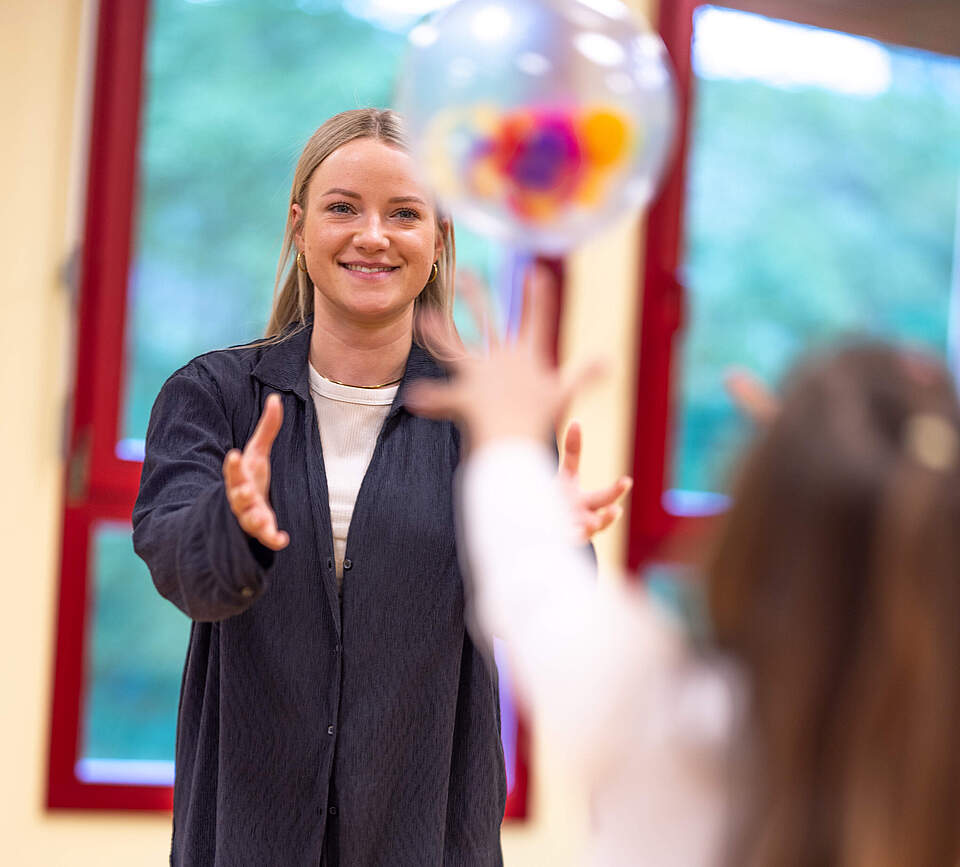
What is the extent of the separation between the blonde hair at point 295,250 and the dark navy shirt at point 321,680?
20 cm

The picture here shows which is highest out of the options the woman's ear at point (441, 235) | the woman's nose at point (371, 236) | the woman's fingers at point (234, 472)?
the woman's ear at point (441, 235)

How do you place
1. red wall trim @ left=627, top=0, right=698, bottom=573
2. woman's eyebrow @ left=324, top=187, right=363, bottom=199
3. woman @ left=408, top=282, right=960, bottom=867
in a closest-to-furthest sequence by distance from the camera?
woman @ left=408, top=282, right=960, bottom=867
woman's eyebrow @ left=324, top=187, right=363, bottom=199
red wall trim @ left=627, top=0, right=698, bottom=573

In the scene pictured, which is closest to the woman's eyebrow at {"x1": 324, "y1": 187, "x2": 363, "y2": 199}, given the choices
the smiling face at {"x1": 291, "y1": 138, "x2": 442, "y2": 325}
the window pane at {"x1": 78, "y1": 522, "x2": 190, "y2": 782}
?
the smiling face at {"x1": 291, "y1": 138, "x2": 442, "y2": 325}

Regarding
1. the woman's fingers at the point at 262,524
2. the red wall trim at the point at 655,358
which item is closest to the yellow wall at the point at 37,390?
the red wall trim at the point at 655,358

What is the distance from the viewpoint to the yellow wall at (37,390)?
7.78ft

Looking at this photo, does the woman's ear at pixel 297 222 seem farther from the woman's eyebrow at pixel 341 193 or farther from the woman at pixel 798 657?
the woman at pixel 798 657

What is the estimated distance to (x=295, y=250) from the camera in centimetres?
168

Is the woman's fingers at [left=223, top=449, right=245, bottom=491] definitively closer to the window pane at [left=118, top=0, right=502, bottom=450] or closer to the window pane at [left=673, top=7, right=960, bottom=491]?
the window pane at [left=118, top=0, right=502, bottom=450]

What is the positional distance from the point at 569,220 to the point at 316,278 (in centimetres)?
46

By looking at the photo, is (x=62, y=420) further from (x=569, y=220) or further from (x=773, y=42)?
(x=773, y=42)

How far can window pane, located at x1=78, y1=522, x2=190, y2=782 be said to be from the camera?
8.04 ft

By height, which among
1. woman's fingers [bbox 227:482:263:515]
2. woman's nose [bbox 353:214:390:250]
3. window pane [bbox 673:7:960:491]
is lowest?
Result: woman's fingers [bbox 227:482:263:515]

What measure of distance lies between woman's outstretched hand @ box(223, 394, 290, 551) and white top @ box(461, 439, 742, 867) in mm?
352

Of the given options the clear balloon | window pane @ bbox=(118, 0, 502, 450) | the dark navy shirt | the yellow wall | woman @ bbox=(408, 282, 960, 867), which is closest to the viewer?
woman @ bbox=(408, 282, 960, 867)
